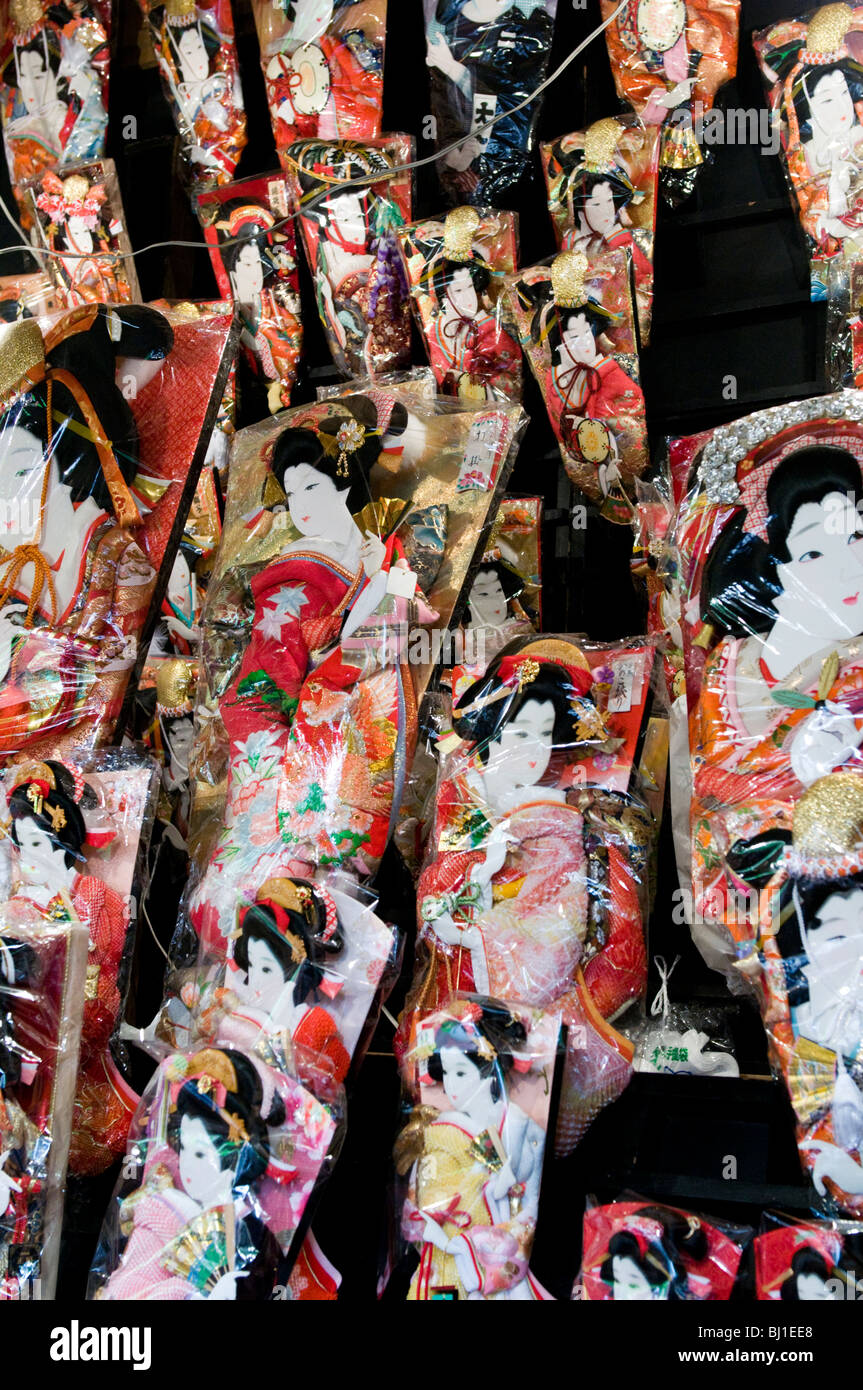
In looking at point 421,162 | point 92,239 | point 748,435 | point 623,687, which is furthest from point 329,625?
point 92,239

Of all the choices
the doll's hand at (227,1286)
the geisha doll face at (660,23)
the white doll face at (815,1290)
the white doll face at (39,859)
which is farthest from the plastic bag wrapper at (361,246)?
the white doll face at (815,1290)

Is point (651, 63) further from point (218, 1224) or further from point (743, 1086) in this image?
point (218, 1224)

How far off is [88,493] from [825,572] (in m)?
1.20

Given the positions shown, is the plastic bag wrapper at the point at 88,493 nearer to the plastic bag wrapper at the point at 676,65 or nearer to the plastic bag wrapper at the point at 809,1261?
the plastic bag wrapper at the point at 676,65

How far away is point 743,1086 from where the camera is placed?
1.64 m

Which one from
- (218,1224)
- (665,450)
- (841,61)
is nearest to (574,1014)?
(218,1224)

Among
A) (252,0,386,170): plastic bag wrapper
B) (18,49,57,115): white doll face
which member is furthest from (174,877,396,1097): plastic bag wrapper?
(18,49,57,115): white doll face

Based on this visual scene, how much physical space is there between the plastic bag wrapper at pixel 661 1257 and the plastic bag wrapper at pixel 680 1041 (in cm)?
27

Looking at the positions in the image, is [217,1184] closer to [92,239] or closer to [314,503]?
[314,503]

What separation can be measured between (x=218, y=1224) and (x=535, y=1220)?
36cm

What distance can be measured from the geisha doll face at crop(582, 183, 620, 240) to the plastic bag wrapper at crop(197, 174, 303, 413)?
64 centimetres

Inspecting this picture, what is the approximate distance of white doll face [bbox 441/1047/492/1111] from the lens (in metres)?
1.54

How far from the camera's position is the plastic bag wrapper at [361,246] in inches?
96.0

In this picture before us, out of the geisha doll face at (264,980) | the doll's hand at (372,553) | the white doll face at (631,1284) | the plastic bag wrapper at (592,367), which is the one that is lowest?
the white doll face at (631,1284)
